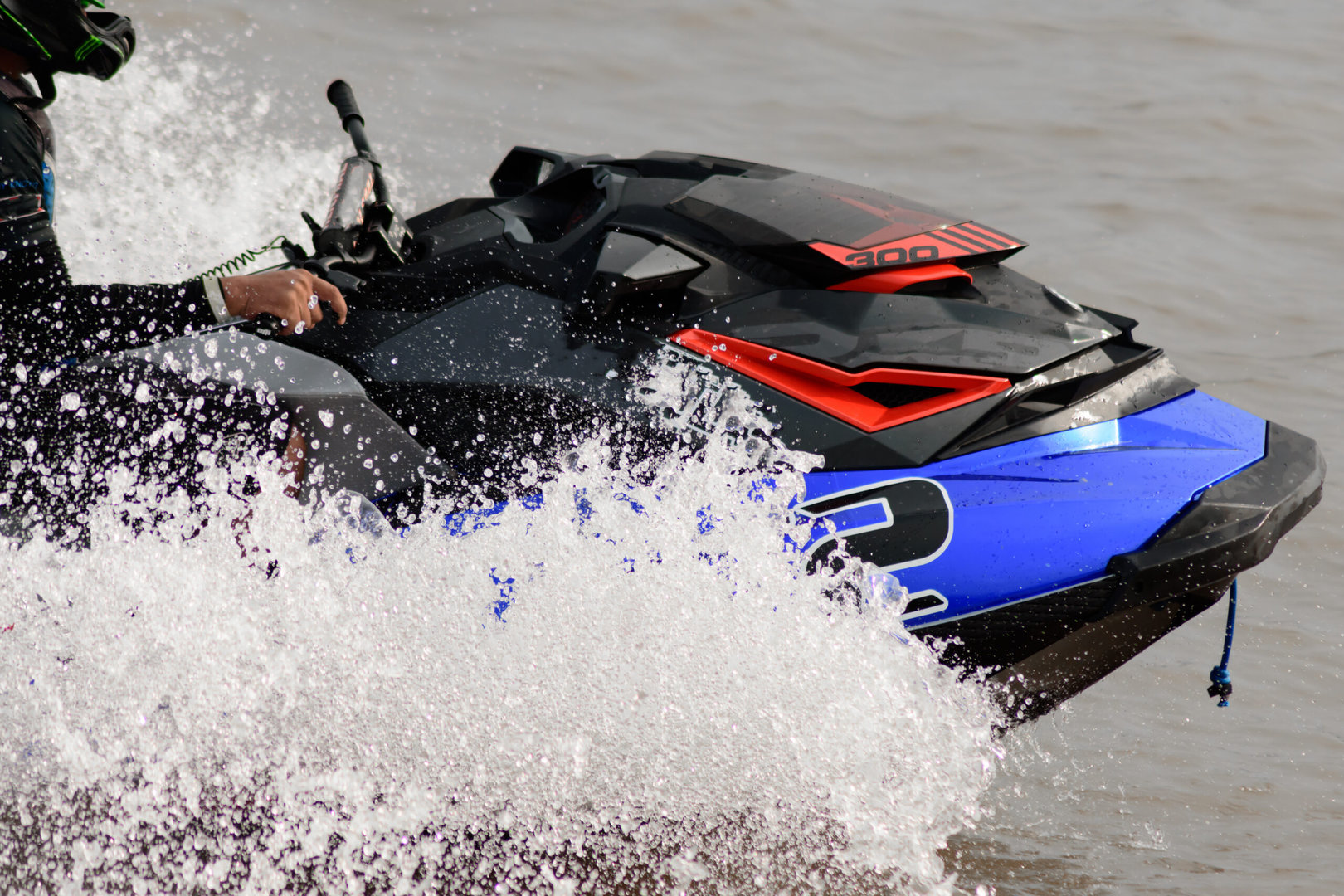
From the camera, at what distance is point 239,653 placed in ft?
6.07

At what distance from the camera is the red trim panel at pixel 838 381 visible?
71.4 inches

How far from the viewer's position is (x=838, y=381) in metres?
1.82

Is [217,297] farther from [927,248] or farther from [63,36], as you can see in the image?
[927,248]

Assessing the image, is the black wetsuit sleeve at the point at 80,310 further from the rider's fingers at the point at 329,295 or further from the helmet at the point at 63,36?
the helmet at the point at 63,36

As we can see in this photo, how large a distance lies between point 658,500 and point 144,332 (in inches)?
31.8

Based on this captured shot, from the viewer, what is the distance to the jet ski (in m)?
1.81

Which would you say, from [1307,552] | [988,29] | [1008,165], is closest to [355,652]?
[1307,552]

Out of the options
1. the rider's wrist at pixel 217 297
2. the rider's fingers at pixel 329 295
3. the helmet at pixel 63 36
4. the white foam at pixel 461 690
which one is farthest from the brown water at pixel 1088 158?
the helmet at pixel 63 36

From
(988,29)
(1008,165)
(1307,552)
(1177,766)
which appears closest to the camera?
(1177,766)

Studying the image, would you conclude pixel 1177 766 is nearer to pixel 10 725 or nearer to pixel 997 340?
pixel 997 340

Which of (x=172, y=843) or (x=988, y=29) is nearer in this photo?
(x=172, y=843)

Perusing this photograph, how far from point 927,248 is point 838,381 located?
11.1 inches

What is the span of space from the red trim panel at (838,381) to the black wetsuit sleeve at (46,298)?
76 cm

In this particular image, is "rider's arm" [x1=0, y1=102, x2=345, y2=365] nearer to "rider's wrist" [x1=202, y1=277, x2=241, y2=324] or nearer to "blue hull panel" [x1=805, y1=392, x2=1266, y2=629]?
"rider's wrist" [x1=202, y1=277, x2=241, y2=324]
